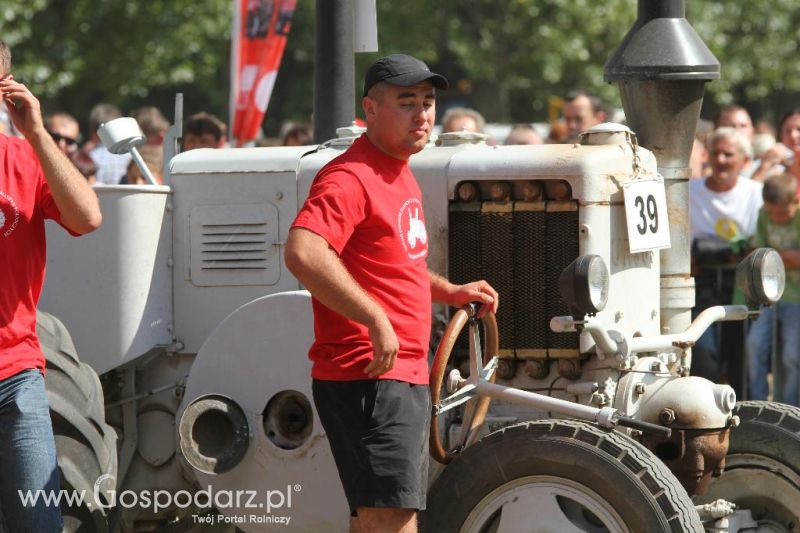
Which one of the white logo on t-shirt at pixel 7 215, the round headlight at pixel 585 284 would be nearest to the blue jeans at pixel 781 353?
the round headlight at pixel 585 284

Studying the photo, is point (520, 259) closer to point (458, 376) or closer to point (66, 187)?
point (458, 376)

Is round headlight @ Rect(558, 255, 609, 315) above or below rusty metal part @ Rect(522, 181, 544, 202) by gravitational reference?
below

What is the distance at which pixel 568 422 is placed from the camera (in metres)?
5.46

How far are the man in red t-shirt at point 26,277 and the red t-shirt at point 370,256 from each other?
0.74 m

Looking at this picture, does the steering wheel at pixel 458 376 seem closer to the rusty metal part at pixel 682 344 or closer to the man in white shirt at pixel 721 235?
the rusty metal part at pixel 682 344

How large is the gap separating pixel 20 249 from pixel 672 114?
277 centimetres

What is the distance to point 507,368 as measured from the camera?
20.2 feet

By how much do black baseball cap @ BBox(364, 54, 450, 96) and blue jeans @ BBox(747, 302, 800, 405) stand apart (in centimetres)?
525

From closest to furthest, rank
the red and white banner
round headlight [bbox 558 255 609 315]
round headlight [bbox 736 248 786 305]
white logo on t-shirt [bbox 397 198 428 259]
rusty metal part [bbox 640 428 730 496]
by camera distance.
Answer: white logo on t-shirt [bbox 397 198 428 259]
round headlight [bbox 558 255 609 315]
rusty metal part [bbox 640 428 730 496]
round headlight [bbox 736 248 786 305]
the red and white banner

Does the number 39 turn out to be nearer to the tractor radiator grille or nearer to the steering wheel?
the tractor radiator grille

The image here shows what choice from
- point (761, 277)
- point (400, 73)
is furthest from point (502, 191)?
point (761, 277)

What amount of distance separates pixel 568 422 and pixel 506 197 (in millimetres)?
1018

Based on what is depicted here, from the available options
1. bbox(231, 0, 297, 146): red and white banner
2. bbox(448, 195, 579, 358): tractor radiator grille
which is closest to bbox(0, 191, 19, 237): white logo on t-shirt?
bbox(448, 195, 579, 358): tractor radiator grille

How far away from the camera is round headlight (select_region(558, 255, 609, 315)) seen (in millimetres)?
5473
